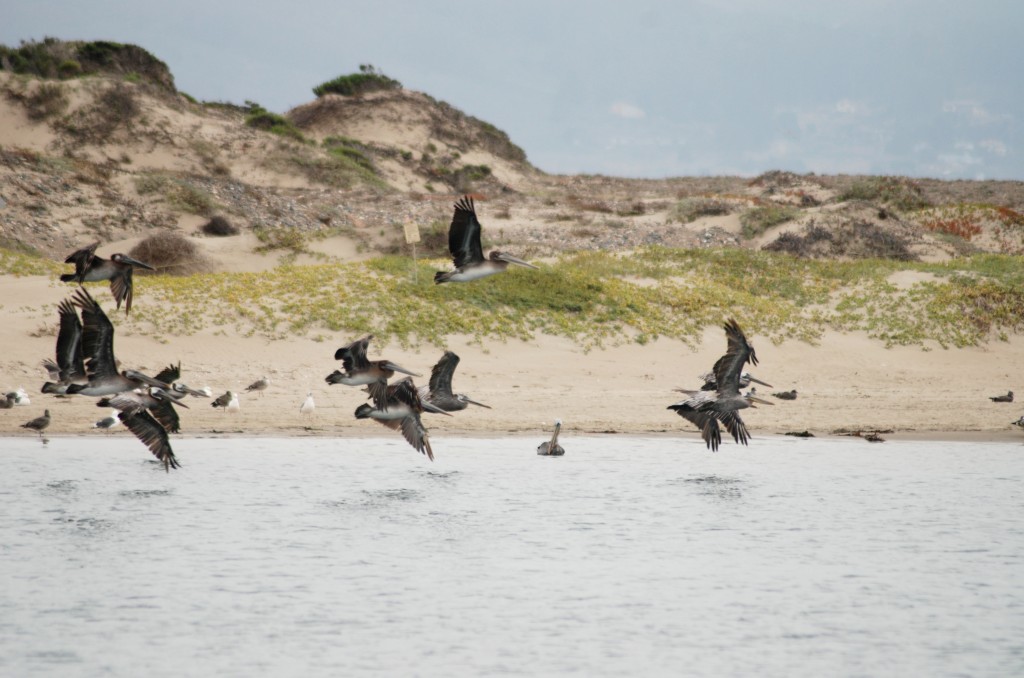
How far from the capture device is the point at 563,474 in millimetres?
16312

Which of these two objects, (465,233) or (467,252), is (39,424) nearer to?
(467,252)

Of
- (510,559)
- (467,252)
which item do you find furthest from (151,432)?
(510,559)

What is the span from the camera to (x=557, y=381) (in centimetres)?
2356

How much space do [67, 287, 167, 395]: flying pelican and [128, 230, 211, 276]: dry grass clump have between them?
63.6ft

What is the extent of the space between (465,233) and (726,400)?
437cm

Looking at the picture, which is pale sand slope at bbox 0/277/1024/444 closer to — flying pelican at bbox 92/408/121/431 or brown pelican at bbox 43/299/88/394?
flying pelican at bbox 92/408/121/431

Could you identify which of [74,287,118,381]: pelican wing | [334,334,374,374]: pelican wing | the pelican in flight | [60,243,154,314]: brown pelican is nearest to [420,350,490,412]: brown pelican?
[334,334,374,374]: pelican wing

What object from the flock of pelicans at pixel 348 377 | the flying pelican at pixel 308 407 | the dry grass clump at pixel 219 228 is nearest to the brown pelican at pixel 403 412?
the flock of pelicans at pixel 348 377

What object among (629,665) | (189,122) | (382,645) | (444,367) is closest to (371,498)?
(444,367)

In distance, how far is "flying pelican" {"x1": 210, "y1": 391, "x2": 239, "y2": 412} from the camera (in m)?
19.6

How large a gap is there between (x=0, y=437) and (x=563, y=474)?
9347mm

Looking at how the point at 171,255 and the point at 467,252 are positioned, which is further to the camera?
the point at 171,255

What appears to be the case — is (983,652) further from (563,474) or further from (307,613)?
(563,474)

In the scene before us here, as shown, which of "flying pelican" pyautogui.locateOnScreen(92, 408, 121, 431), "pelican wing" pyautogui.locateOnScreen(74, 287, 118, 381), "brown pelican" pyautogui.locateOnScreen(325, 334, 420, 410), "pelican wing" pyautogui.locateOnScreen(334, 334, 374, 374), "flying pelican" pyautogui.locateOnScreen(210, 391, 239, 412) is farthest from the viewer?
"flying pelican" pyautogui.locateOnScreen(210, 391, 239, 412)
